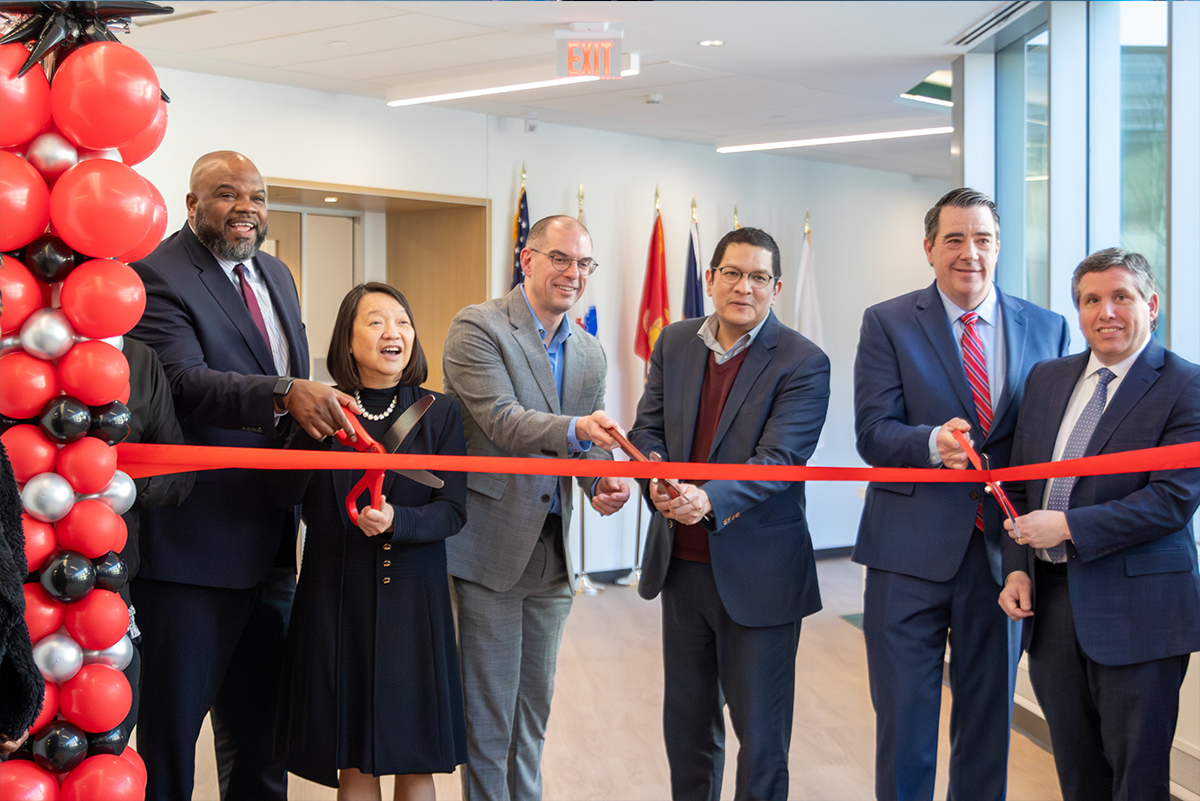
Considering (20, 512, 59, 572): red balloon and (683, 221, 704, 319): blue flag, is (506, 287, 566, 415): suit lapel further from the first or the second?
(683, 221, 704, 319): blue flag

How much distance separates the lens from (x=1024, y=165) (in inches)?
181

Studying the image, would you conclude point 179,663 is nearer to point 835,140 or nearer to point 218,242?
point 218,242

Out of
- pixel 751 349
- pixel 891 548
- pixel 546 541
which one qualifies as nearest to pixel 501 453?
pixel 546 541

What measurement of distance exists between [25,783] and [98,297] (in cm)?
83

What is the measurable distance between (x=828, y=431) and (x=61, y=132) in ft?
22.1

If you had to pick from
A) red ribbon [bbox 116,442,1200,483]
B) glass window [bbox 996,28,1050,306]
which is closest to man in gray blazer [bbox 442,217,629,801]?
red ribbon [bbox 116,442,1200,483]

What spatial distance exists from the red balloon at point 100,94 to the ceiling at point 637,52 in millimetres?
2748

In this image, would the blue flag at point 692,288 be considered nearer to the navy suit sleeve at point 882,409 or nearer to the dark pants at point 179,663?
the navy suit sleeve at point 882,409

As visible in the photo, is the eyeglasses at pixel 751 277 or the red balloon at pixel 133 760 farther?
the eyeglasses at pixel 751 277

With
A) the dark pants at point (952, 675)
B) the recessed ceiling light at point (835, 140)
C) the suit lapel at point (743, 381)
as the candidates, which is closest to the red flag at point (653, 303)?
the recessed ceiling light at point (835, 140)

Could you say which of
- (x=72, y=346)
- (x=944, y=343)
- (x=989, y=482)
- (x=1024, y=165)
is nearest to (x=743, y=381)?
(x=944, y=343)

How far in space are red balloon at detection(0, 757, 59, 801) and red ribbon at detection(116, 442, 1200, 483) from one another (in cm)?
55

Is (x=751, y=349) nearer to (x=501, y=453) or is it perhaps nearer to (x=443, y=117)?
(x=501, y=453)

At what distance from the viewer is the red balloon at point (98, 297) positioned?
1733 millimetres
